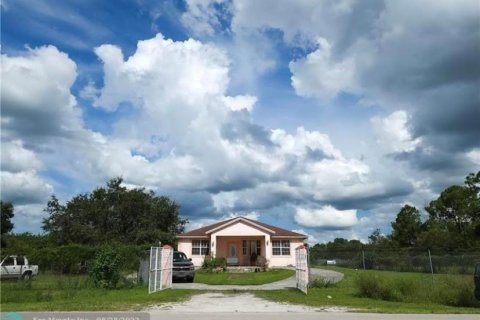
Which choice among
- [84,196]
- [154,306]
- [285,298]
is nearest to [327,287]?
[285,298]

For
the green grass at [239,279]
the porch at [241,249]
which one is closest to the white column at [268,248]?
the porch at [241,249]

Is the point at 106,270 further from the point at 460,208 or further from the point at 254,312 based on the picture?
the point at 460,208

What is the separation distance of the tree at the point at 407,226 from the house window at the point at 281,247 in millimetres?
40785

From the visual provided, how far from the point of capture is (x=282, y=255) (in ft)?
156

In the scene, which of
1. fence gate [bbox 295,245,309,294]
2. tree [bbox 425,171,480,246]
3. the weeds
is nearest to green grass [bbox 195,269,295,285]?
fence gate [bbox 295,245,309,294]

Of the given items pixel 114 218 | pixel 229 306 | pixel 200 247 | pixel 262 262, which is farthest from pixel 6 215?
pixel 229 306

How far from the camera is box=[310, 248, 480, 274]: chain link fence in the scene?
3017cm

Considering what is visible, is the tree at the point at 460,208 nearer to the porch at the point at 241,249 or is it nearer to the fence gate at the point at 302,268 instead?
the porch at the point at 241,249

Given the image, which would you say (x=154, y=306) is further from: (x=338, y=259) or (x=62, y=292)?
(x=338, y=259)

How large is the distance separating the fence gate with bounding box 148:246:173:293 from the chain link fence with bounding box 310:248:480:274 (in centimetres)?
1336

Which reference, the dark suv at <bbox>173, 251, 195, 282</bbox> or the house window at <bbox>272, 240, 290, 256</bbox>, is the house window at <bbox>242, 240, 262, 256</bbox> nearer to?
the house window at <bbox>272, 240, 290, 256</bbox>

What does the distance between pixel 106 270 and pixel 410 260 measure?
78.5 feet

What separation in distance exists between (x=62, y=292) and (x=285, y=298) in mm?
8815

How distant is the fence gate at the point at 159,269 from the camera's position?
21.4 m
